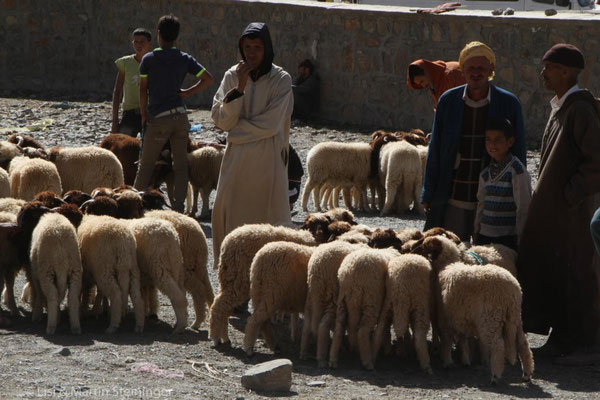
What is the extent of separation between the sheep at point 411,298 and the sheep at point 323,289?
313 millimetres

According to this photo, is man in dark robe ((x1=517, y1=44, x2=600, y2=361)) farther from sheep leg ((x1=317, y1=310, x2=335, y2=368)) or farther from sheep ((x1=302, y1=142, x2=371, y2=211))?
sheep ((x1=302, y1=142, x2=371, y2=211))

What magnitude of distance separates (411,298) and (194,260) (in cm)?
174

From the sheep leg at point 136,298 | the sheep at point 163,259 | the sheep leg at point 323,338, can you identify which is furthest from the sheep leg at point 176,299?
the sheep leg at point 323,338

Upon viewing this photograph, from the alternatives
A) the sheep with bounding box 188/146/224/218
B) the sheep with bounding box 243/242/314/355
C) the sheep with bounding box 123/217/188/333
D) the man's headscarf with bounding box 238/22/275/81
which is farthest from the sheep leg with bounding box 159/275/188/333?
the sheep with bounding box 188/146/224/218

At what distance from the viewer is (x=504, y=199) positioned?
6.55m

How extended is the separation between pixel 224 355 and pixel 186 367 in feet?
1.36

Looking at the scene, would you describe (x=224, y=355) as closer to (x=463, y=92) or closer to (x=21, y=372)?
(x=21, y=372)

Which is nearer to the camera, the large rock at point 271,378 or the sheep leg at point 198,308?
the large rock at point 271,378

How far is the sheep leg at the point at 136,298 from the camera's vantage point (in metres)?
6.66

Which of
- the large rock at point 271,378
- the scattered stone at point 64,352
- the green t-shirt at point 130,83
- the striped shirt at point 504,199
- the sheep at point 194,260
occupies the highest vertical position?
the green t-shirt at point 130,83

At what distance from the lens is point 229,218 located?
7.42 metres

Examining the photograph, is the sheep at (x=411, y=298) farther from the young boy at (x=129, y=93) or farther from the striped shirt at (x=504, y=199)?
the young boy at (x=129, y=93)

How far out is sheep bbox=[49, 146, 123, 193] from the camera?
967cm

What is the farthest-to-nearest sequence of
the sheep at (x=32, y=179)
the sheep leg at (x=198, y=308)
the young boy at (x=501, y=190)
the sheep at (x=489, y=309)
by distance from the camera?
the sheep at (x=32, y=179) → the sheep leg at (x=198, y=308) → the young boy at (x=501, y=190) → the sheep at (x=489, y=309)
